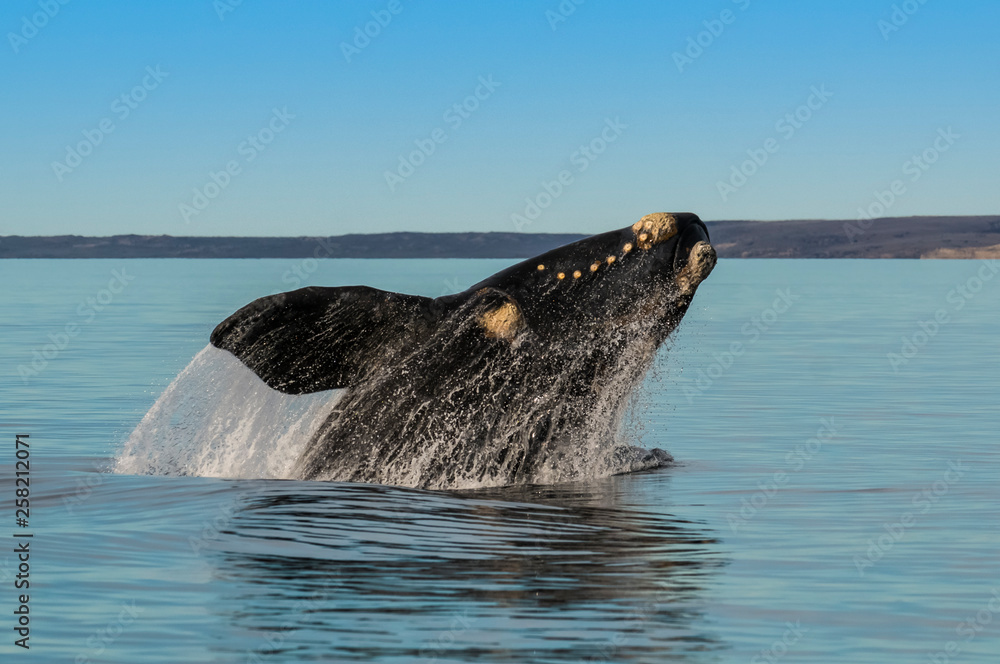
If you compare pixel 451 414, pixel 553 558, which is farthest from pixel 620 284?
pixel 553 558

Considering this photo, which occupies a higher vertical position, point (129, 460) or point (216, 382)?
point (216, 382)

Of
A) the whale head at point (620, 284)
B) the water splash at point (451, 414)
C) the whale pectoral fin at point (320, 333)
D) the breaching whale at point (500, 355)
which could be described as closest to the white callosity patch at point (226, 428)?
the water splash at point (451, 414)

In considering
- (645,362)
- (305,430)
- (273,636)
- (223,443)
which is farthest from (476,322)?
(273,636)

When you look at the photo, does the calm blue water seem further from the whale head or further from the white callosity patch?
the whale head

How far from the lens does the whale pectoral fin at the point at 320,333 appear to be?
11797 millimetres

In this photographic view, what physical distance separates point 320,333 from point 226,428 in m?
3.01

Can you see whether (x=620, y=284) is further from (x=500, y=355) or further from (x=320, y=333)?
(x=320, y=333)

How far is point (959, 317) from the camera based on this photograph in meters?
55.5

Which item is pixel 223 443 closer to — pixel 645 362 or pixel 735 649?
pixel 645 362

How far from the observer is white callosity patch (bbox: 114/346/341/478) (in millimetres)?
12930

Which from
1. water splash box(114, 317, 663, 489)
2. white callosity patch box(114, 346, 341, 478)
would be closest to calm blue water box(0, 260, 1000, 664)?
water splash box(114, 317, 663, 489)

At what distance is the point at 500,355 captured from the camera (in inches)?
Answer: 509

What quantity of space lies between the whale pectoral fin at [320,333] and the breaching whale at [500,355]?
0.02 metres

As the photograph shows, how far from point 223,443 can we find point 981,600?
8464mm
